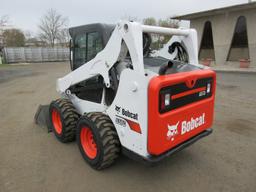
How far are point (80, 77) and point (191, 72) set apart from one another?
1.68m

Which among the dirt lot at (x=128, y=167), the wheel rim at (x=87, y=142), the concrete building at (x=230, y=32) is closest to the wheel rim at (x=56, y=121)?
the dirt lot at (x=128, y=167)

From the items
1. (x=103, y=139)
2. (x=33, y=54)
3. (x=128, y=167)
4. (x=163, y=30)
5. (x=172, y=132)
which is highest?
(x=163, y=30)

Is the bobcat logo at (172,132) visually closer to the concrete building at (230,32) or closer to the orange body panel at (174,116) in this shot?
the orange body panel at (174,116)

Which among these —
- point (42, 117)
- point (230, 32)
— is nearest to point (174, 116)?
point (42, 117)

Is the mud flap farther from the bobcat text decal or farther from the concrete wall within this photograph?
the concrete wall

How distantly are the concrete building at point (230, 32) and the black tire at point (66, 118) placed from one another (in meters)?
13.7

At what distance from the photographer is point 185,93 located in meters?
2.46

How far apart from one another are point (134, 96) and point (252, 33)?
47.9 feet

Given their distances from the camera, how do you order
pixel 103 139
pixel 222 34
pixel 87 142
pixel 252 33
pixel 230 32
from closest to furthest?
1. pixel 103 139
2. pixel 87 142
3. pixel 252 33
4. pixel 230 32
5. pixel 222 34

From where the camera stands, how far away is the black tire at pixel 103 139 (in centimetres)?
260

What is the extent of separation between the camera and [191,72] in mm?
2557

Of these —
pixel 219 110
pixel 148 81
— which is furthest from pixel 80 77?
pixel 219 110

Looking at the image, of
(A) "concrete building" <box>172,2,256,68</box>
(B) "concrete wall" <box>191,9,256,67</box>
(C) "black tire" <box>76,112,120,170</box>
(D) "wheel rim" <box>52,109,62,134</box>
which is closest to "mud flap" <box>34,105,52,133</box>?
(D) "wheel rim" <box>52,109,62,134</box>

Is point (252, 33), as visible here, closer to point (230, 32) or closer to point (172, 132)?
point (230, 32)
